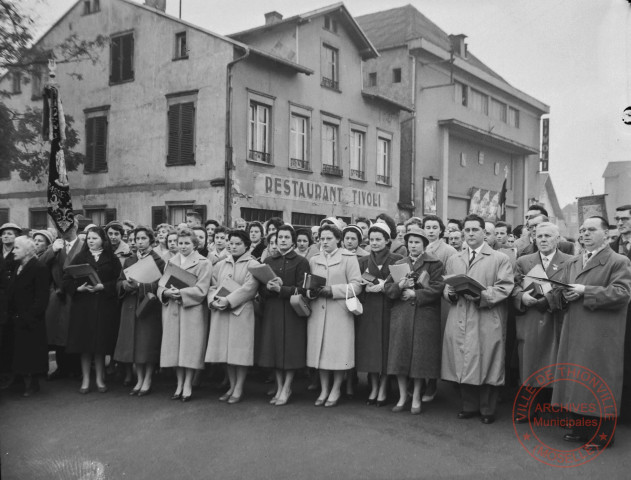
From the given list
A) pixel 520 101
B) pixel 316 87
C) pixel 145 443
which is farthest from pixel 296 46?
pixel 520 101

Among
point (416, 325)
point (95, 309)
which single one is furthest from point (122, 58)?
point (416, 325)

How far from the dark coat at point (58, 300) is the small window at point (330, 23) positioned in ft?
49.1

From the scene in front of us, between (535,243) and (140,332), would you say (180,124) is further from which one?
(535,243)

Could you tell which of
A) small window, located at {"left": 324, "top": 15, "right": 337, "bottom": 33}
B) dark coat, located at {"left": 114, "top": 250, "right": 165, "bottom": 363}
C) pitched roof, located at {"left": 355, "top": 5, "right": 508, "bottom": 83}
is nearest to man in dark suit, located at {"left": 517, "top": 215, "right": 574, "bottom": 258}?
dark coat, located at {"left": 114, "top": 250, "right": 165, "bottom": 363}

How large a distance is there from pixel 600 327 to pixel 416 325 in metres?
1.82

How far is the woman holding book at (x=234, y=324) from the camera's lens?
6598 mm

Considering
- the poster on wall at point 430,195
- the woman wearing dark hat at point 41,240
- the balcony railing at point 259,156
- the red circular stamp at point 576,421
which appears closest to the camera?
the red circular stamp at point 576,421

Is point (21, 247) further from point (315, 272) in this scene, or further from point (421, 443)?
point (421, 443)

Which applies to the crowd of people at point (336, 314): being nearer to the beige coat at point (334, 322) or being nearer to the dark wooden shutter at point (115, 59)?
the beige coat at point (334, 322)

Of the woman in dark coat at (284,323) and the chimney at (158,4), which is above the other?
the chimney at (158,4)

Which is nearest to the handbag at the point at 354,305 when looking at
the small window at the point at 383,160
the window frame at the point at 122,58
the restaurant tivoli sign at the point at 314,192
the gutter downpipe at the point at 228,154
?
the gutter downpipe at the point at 228,154

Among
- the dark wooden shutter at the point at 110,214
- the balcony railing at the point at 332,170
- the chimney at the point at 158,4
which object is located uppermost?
the chimney at the point at 158,4

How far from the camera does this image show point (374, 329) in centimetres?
659

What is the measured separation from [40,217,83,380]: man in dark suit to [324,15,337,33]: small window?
14971 millimetres
